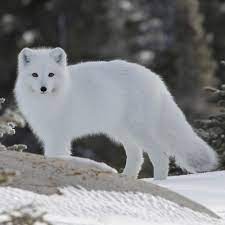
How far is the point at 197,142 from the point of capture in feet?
35.7

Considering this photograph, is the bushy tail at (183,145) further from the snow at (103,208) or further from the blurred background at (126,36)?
the blurred background at (126,36)

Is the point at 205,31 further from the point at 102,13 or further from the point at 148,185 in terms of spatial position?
the point at 148,185

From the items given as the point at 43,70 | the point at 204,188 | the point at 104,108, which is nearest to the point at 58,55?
the point at 43,70

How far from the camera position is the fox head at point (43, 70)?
10266 mm

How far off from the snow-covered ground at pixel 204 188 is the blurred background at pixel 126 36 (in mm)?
19070

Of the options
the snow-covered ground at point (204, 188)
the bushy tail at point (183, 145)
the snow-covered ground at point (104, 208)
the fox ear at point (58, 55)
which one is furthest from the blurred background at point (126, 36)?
the snow-covered ground at point (104, 208)

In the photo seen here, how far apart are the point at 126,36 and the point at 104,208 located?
26.3m


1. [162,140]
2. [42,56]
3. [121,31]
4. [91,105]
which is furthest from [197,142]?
[121,31]

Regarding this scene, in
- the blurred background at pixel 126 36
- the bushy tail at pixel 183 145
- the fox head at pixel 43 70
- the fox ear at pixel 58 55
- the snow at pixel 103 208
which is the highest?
the blurred background at pixel 126 36

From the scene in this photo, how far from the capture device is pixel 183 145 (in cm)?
1087

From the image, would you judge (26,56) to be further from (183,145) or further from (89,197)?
(89,197)

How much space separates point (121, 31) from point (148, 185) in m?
25.1

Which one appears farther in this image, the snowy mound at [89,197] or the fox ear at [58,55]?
the fox ear at [58,55]

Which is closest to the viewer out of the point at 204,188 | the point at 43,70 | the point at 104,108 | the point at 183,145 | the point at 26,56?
the point at 204,188
